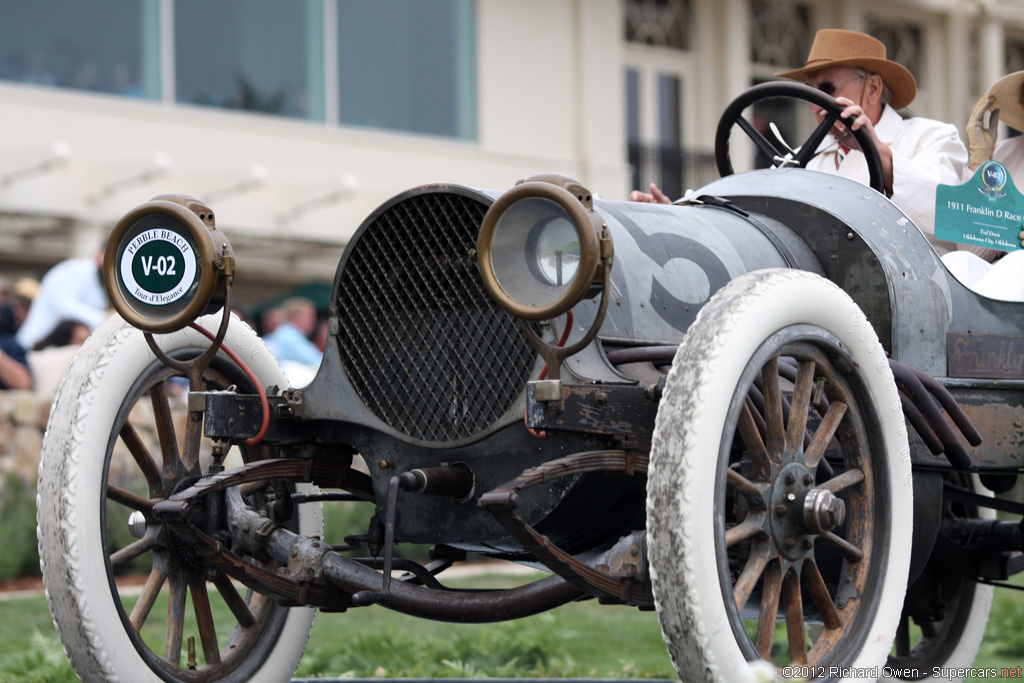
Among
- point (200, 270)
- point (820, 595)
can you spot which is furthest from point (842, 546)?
point (200, 270)

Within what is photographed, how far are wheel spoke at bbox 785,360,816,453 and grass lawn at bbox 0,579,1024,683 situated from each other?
1.90 m

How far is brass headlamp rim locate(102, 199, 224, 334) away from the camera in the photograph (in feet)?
9.85

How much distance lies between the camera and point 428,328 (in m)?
3.19

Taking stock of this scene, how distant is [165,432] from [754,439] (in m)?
1.52

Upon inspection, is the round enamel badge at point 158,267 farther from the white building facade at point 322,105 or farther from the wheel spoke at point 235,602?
the white building facade at point 322,105

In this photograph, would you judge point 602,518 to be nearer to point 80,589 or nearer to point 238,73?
point 80,589

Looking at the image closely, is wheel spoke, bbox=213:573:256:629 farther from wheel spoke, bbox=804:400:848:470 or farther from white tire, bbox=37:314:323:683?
wheel spoke, bbox=804:400:848:470

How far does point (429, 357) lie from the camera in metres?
3.19

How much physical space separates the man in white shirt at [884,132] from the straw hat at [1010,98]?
17 cm

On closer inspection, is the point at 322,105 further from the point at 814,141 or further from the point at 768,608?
the point at 768,608

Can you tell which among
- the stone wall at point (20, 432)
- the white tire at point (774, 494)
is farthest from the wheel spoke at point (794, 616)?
the stone wall at point (20, 432)

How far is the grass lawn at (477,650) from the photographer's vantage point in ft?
15.1

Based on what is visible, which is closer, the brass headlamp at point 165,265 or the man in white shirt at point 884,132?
the brass headlamp at point 165,265

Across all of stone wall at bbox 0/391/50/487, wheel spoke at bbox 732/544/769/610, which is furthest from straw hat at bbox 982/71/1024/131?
stone wall at bbox 0/391/50/487
